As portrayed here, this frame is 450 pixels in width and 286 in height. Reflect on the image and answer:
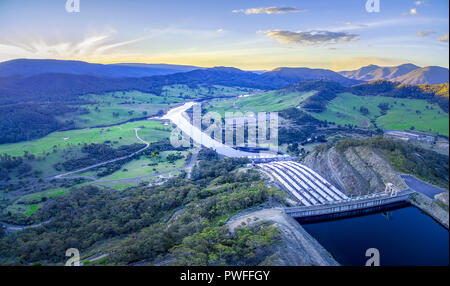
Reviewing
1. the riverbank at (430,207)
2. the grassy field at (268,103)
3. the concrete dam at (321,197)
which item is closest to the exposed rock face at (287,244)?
the concrete dam at (321,197)

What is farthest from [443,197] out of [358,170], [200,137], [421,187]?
[200,137]

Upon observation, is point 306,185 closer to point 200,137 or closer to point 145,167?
point 145,167

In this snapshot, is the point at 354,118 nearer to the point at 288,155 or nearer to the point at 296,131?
the point at 296,131

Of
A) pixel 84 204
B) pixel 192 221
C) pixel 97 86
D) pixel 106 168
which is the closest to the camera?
pixel 192 221

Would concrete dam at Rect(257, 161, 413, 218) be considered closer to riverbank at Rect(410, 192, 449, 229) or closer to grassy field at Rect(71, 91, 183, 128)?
riverbank at Rect(410, 192, 449, 229)

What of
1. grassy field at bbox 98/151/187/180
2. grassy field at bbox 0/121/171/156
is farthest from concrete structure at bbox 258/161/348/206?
grassy field at bbox 0/121/171/156

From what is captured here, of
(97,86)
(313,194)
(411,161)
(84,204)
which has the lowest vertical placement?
(84,204)
